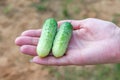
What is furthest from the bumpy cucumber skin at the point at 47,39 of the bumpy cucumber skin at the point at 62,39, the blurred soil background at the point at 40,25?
the blurred soil background at the point at 40,25

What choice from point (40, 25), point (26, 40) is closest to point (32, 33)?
point (26, 40)

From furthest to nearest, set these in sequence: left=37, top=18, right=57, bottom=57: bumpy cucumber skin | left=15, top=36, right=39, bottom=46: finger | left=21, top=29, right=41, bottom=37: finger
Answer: left=21, top=29, right=41, bottom=37: finger, left=15, top=36, right=39, bottom=46: finger, left=37, top=18, right=57, bottom=57: bumpy cucumber skin

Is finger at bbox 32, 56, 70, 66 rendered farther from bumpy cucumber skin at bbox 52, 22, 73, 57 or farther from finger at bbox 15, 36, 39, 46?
finger at bbox 15, 36, 39, 46

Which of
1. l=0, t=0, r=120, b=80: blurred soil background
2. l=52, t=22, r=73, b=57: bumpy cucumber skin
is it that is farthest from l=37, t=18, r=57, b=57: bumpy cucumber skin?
l=0, t=0, r=120, b=80: blurred soil background

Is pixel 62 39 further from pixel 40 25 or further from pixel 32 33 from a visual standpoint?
pixel 40 25

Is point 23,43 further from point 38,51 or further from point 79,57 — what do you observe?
point 79,57

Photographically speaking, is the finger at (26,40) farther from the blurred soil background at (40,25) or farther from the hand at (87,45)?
the blurred soil background at (40,25)
